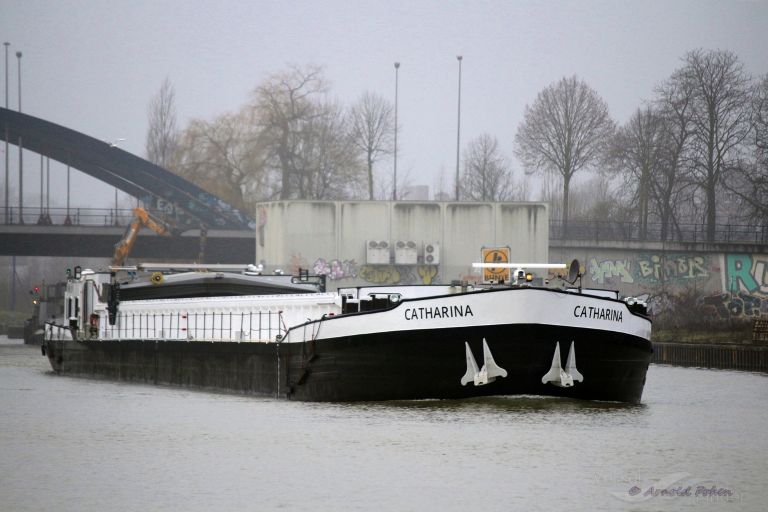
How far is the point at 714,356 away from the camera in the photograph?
53.4 metres

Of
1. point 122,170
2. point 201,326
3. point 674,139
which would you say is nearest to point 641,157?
point 674,139

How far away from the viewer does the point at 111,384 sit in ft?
143

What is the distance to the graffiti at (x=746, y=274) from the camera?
225 feet


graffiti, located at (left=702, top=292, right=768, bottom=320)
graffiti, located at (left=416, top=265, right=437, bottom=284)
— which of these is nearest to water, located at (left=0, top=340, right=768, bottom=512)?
graffiti, located at (left=702, top=292, right=768, bottom=320)

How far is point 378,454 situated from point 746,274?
46202mm

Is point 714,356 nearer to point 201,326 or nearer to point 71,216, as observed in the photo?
point 201,326

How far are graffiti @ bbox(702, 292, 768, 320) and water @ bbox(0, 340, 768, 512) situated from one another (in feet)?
Answer: 101

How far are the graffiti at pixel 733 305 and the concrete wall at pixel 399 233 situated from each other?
30.3ft

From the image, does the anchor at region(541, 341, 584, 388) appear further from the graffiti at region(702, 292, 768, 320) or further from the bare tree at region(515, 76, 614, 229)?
the bare tree at region(515, 76, 614, 229)

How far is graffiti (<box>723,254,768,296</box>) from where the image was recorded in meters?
68.4

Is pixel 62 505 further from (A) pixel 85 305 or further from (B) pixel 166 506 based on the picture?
(A) pixel 85 305

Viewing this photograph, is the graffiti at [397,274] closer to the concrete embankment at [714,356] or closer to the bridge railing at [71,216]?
the bridge railing at [71,216]

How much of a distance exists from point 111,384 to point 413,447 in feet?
61.6

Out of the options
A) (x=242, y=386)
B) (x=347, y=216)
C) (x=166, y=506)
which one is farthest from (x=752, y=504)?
(x=347, y=216)
